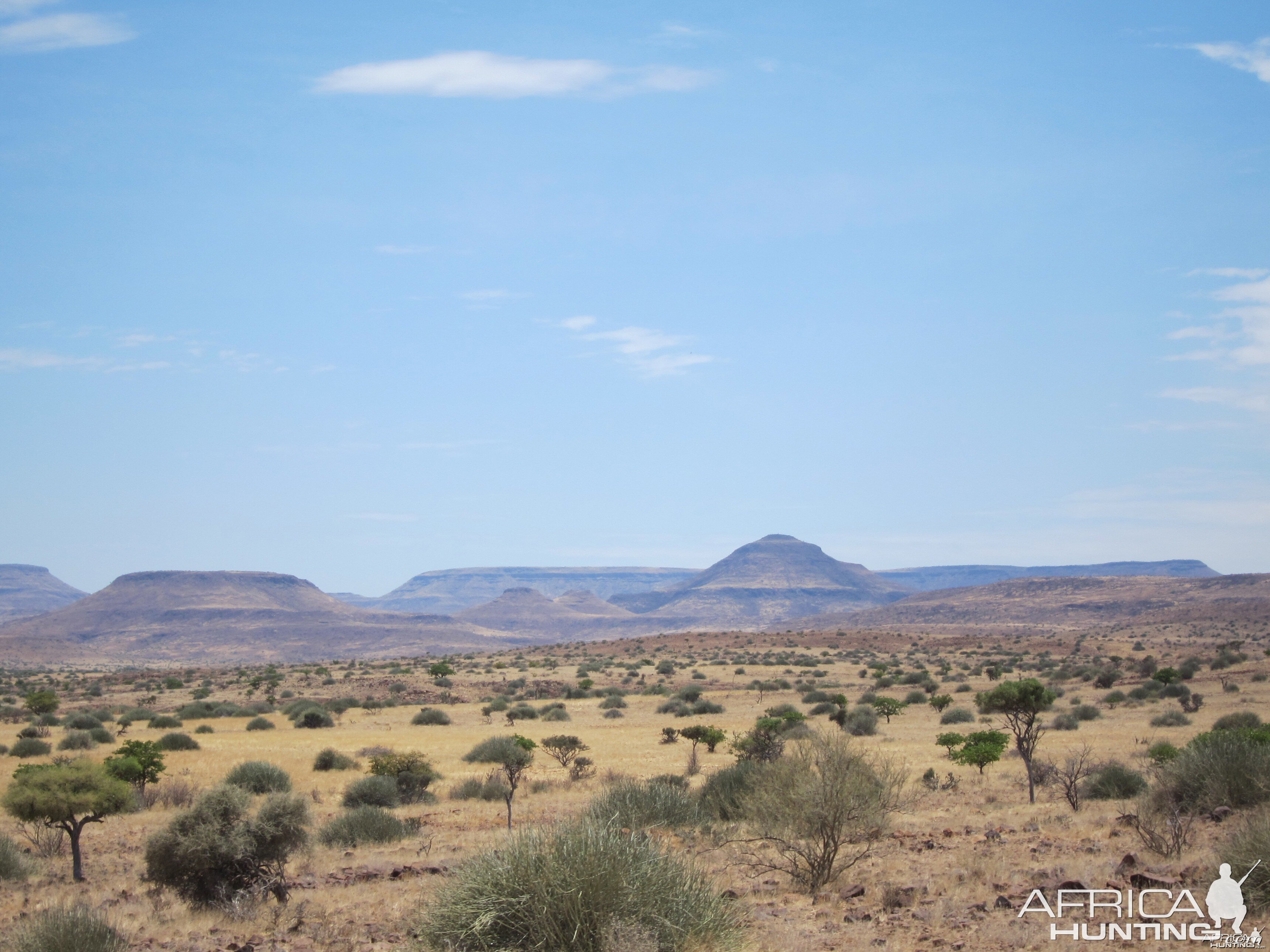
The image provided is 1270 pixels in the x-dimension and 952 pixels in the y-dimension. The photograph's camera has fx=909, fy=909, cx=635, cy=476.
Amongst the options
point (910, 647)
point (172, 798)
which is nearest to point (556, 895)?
point (172, 798)

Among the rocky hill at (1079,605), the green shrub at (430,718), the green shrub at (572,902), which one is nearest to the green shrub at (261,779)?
the green shrub at (572,902)

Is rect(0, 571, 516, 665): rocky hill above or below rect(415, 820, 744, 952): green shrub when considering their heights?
below

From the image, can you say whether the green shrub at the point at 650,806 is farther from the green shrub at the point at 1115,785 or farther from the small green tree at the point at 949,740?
the small green tree at the point at 949,740

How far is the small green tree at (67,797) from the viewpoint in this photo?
1475 cm

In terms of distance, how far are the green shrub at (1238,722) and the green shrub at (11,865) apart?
28.9 meters

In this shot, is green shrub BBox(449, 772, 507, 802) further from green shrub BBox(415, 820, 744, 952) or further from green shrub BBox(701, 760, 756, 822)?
green shrub BBox(415, 820, 744, 952)

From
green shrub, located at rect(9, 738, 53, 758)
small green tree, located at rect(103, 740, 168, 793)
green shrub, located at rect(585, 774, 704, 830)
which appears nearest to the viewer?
green shrub, located at rect(585, 774, 704, 830)

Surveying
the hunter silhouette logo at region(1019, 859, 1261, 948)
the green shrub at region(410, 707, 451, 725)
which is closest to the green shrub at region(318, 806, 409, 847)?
the hunter silhouette logo at region(1019, 859, 1261, 948)

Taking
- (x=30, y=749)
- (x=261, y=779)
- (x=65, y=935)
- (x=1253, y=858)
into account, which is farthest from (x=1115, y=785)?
(x=30, y=749)

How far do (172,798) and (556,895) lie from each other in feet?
62.0

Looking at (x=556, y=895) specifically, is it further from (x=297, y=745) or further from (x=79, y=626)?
(x=79, y=626)

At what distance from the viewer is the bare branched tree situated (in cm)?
1233

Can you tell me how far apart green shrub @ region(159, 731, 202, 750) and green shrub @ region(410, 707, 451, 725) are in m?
11.0

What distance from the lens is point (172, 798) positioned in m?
22.5
